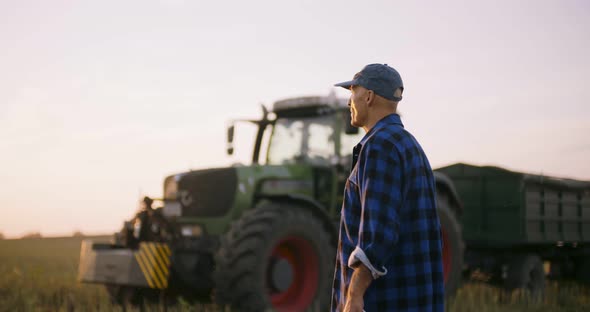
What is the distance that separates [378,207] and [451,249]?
5957 mm

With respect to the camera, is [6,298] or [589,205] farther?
[589,205]

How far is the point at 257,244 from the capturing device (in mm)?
5898

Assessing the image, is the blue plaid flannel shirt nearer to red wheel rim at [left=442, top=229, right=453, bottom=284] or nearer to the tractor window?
the tractor window

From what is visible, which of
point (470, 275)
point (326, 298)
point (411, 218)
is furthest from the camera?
point (470, 275)

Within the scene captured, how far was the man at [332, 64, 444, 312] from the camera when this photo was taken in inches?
92.6

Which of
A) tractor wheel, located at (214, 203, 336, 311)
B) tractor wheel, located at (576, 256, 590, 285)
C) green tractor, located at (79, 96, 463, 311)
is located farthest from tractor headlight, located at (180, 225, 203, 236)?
tractor wheel, located at (576, 256, 590, 285)

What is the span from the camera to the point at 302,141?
25.0 feet

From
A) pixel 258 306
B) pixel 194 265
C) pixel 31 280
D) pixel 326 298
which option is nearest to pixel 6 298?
pixel 31 280

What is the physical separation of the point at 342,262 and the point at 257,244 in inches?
135

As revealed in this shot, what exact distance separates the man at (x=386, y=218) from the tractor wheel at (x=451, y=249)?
5478 millimetres

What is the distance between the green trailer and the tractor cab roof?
3225 mm

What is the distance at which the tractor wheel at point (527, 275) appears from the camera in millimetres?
9000

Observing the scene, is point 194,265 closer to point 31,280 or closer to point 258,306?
point 258,306

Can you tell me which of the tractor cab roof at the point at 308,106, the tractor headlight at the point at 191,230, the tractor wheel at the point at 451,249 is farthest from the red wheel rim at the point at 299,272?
the tractor wheel at the point at 451,249
